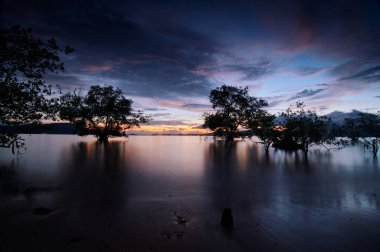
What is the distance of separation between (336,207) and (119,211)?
8.81 m

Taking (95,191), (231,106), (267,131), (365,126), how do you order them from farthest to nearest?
1. (231,106)
2. (267,131)
3. (365,126)
4. (95,191)

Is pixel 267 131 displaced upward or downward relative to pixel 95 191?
upward

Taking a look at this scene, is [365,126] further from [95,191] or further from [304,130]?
[95,191]

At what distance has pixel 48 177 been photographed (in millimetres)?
15867

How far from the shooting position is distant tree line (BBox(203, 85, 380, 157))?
3138 cm

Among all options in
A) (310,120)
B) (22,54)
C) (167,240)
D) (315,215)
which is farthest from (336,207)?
(310,120)

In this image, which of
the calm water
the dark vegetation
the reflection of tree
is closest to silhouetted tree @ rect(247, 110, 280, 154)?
the dark vegetation

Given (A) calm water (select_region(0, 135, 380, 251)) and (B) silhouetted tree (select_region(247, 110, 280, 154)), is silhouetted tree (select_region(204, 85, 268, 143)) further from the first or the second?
(A) calm water (select_region(0, 135, 380, 251))

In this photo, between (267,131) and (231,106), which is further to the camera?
(231,106)

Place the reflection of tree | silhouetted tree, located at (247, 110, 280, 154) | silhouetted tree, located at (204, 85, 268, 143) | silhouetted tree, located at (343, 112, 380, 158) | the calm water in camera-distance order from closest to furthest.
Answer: the calm water < the reflection of tree < silhouetted tree, located at (343, 112, 380, 158) < silhouetted tree, located at (247, 110, 280, 154) < silhouetted tree, located at (204, 85, 268, 143)

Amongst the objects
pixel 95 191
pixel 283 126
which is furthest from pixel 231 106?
pixel 95 191

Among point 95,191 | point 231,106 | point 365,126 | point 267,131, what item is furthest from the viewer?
point 231,106

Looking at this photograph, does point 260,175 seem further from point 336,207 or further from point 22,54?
point 22,54

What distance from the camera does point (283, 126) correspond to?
44.8 m
